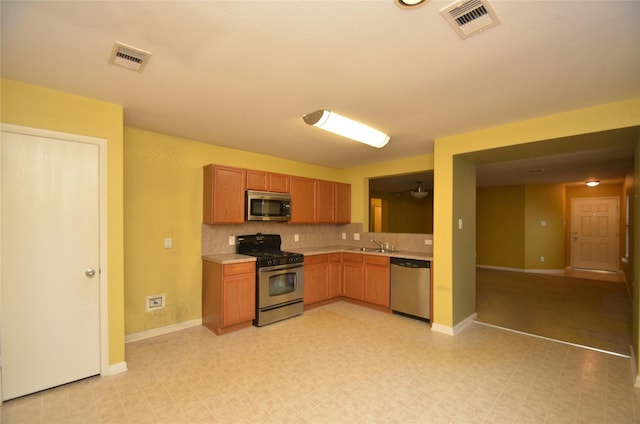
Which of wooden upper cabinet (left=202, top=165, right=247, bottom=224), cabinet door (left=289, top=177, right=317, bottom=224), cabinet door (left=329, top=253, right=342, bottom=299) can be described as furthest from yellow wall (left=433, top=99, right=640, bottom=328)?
wooden upper cabinet (left=202, top=165, right=247, bottom=224)

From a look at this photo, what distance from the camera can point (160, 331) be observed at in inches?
135

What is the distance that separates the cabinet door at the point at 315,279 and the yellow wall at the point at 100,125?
2378 mm

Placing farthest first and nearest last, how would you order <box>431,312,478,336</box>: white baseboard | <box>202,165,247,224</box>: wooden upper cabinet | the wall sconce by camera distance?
<box>202,165,247,224</box>: wooden upper cabinet
<box>431,312,478,336</box>: white baseboard
the wall sconce

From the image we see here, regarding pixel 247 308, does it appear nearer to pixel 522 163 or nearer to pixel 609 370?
pixel 609 370

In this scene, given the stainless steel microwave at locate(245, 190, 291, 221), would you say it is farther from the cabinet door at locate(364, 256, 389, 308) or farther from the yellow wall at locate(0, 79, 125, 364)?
the yellow wall at locate(0, 79, 125, 364)

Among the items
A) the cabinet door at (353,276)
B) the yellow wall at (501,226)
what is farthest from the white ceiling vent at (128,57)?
the yellow wall at (501,226)

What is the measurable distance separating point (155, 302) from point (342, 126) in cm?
297

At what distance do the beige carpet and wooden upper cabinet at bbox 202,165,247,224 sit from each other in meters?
3.69

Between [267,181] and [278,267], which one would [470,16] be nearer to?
[267,181]

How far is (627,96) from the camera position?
235cm

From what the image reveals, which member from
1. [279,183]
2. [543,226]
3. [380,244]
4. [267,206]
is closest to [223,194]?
[267,206]

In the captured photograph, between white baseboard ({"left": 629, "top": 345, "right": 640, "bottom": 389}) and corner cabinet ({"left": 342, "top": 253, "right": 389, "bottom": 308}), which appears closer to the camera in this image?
white baseboard ({"left": 629, "top": 345, "right": 640, "bottom": 389})

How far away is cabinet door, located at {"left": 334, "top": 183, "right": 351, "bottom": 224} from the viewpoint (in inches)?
205

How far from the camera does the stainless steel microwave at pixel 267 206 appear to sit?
3924 millimetres
